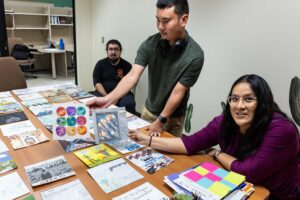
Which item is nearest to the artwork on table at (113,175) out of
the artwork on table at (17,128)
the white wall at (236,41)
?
the artwork on table at (17,128)

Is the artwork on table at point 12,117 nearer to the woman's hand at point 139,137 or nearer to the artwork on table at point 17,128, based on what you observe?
the artwork on table at point 17,128

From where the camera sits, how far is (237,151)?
49.2 inches

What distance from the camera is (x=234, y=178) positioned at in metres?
1.05

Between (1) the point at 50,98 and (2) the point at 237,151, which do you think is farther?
(1) the point at 50,98

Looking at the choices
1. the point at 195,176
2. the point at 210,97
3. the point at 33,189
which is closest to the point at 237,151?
the point at 195,176

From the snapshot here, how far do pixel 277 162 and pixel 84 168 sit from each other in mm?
871

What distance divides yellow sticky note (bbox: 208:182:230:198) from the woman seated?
0.16 m

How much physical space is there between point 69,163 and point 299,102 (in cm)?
165

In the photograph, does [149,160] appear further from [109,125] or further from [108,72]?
[108,72]

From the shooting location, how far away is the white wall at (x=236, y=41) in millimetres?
2080

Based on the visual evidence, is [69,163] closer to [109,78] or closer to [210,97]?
[210,97]

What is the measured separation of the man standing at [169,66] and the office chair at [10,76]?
4.86 ft

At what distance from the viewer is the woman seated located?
1.09 metres

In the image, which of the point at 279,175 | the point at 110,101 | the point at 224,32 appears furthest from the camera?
the point at 224,32
